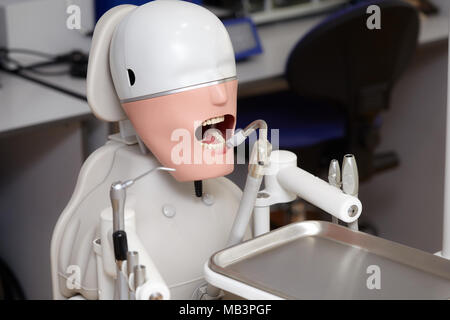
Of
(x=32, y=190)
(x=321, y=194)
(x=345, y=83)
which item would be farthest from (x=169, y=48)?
(x=345, y=83)

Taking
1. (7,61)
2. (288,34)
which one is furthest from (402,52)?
(7,61)

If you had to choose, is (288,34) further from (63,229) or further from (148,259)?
(148,259)

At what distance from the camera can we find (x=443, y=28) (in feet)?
7.23

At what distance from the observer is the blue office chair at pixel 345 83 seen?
1703 millimetres

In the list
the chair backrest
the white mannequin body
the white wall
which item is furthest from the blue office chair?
the white mannequin body

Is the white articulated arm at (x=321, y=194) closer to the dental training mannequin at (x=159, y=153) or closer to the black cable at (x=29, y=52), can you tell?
the dental training mannequin at (x=159, y=153)

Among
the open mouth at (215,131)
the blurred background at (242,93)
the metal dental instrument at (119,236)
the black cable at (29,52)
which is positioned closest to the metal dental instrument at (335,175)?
the open mouth at (215,131)

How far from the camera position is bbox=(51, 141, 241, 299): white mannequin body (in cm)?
74

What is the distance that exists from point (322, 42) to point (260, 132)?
3.48ft

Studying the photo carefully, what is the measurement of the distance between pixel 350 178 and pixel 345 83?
3.56 ft

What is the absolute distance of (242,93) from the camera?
1732 mm

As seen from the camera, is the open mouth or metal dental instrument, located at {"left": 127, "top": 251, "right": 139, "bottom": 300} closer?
metal dental instrument, located at {"left": 127, "top": 251, "right": 139, "bottom": 300}

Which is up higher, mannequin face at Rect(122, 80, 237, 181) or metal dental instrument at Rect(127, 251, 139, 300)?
mannequin face at Rect(122, 80, 237, 181)

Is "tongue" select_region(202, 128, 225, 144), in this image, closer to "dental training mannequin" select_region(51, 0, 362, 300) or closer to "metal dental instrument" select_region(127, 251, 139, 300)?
"dental training mannequin" select_region(51, 0, 362, 300)
